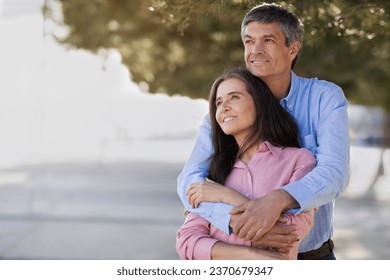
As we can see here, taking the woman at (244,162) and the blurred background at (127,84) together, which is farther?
the blurred background at (127,84)

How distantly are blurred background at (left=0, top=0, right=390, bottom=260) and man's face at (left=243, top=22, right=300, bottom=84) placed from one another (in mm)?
544

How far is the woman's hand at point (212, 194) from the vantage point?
186 centimetres

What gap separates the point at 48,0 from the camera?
8.91m

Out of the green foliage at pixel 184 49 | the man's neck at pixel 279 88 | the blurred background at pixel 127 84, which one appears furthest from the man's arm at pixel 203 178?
the green foliage at pixel 184 49

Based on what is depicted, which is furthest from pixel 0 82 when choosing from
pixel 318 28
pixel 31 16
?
pixel 318 28

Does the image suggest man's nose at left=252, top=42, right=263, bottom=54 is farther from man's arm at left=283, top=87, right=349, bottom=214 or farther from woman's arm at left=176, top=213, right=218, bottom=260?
woman's arm at left=176, top=213, right=218, bottom=260

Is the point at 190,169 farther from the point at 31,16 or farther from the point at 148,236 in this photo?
the point at 31,16

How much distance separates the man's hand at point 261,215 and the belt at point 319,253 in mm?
354

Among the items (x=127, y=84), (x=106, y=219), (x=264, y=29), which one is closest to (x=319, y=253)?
(x=264, y=29)

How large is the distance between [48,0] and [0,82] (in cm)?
229

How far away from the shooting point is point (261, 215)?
5.94ft

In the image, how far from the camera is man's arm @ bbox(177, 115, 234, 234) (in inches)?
73.7

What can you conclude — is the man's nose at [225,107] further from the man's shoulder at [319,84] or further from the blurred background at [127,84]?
the blurred background at [127,84]

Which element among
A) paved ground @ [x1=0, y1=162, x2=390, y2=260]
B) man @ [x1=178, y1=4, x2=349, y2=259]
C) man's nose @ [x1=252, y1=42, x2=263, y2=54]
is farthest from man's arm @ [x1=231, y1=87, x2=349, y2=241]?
paved ground @ [x1=0, y1=162, x2=390, y2=260]
